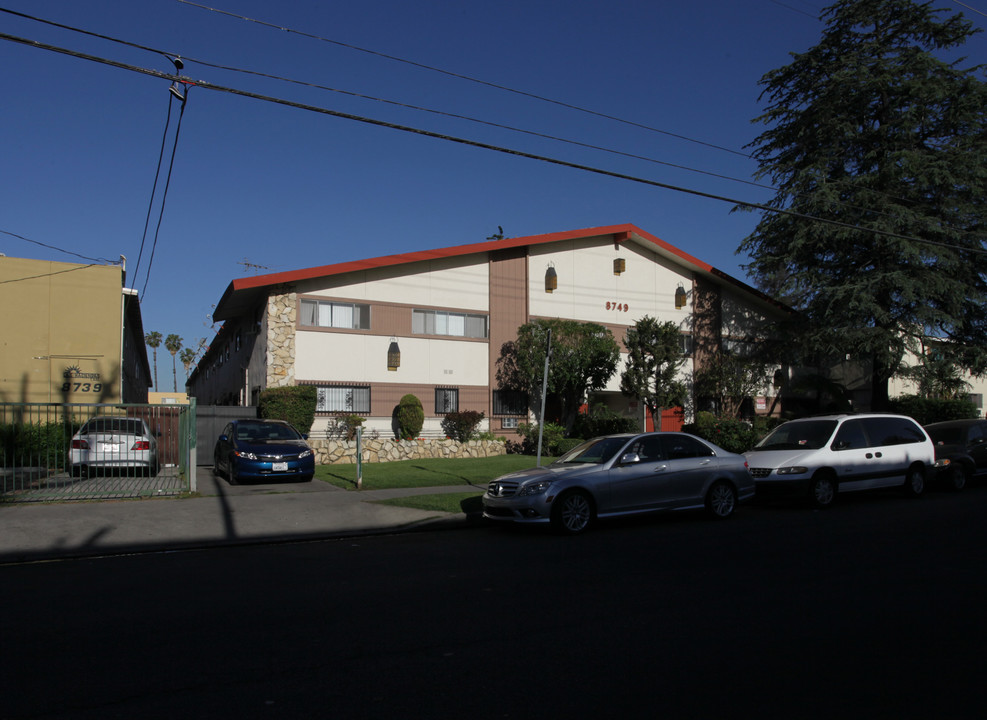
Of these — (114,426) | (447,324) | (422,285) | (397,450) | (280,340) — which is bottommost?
(397,450)

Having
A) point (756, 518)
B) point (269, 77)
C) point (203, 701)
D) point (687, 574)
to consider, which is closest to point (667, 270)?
point (756, 518)

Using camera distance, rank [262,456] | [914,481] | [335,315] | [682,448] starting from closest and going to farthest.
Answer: [682,448] → [914,481] → [262,456] → [335,315]

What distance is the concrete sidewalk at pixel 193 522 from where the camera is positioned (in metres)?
9.90

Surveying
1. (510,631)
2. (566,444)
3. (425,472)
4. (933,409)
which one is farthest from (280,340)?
(933,409)

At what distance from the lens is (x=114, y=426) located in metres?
13.6

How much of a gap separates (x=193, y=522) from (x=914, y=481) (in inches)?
513

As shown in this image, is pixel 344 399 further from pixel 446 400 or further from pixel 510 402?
pixel 510 402

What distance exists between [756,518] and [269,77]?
10.2 meters

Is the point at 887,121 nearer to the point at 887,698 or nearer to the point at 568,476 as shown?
the point at 568,476

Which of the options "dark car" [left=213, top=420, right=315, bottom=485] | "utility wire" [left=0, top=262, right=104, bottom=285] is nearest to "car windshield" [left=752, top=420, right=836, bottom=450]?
"dark car" [left=213, top=420, right=315, bottom=485]

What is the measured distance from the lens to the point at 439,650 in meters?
5.27

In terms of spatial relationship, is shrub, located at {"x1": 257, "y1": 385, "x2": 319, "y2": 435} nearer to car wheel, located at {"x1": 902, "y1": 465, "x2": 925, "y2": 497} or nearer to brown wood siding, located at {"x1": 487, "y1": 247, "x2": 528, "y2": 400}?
brown wood siding, located at {"x1": 487, "y1": 247, "x2": 528, "y2": 400}

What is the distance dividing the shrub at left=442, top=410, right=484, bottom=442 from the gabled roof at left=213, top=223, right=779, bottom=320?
542 cm

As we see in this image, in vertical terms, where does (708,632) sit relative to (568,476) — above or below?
below
